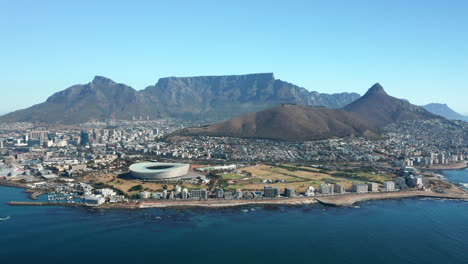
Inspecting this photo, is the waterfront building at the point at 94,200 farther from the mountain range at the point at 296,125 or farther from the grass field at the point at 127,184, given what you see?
the mountain range at the point at 296,125

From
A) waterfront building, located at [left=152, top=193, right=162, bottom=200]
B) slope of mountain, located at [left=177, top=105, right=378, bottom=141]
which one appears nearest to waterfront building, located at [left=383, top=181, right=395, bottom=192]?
waterfront building, located at [left=152, top=193, right=162, bottom=200]

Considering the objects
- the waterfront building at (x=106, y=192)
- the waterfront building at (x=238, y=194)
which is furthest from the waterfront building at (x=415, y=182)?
the waterfront building at (x=106, y=192)

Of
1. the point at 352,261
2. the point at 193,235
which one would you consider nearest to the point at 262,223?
the point at 193,235

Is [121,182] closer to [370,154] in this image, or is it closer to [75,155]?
[75,155]

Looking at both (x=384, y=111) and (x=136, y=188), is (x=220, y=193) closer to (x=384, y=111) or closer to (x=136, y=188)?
(x=136, y=188)

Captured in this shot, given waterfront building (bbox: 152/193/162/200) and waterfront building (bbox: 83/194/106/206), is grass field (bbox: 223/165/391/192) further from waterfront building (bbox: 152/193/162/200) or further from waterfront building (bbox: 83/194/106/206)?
waterfront building (bbox: 83/194/106/206)

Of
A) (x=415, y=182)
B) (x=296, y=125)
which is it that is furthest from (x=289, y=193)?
(x=296, y=125)

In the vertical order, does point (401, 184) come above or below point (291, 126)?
below
